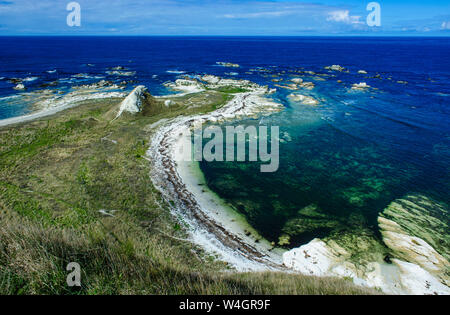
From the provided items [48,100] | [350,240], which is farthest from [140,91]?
[350,240]

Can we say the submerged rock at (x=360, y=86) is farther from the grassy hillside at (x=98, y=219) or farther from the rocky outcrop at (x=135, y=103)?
the rocky outcrop at (x=135, y=103)

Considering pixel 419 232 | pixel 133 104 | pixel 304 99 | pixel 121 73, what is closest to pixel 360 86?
pixel 304 99

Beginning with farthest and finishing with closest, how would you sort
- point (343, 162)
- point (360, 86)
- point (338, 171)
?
1. point (360, 86)
2. point (343, 162)
3. point (338, 171)

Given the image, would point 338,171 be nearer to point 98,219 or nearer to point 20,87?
point 98,219

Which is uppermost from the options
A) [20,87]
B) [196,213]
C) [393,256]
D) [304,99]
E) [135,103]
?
[20,87]

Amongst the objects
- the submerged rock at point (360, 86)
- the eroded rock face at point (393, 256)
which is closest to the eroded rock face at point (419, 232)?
the eroded rock face at point (393, 256)

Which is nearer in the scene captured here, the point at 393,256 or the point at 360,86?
the point at 393,256

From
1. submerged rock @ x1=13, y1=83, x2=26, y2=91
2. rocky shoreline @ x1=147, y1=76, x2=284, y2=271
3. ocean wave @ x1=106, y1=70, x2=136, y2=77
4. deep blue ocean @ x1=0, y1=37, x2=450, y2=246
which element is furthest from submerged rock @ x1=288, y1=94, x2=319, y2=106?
submerged rock @ x1=13, y1=83, x2=26, y2=91

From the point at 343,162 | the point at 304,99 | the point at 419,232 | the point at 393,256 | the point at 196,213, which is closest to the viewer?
the point at 393,256
